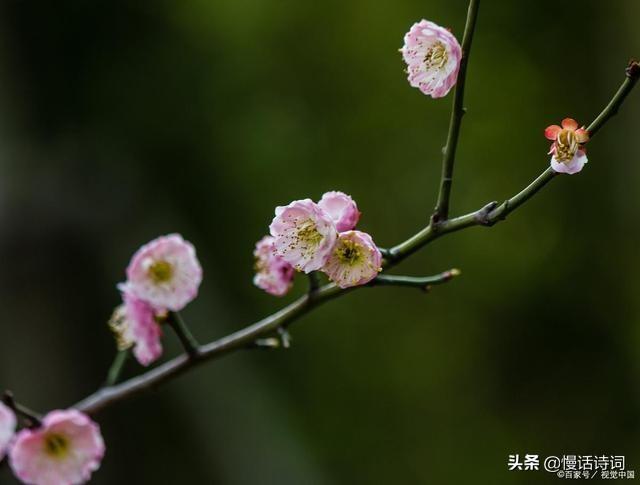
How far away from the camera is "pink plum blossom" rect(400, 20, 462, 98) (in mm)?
580

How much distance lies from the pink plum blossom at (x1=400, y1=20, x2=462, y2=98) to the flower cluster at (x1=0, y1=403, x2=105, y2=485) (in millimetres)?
432

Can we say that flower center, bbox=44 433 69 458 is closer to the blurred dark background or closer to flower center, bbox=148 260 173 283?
flower center, bbox=148 260 173 283

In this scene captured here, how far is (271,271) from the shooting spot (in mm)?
701

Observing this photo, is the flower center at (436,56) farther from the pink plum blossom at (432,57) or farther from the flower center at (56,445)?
the flower center at (56,445)

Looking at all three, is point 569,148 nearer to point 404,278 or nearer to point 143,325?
point 404,278

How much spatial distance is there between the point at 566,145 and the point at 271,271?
0.30 meters

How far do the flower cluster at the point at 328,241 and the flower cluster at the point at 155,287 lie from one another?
18 cm

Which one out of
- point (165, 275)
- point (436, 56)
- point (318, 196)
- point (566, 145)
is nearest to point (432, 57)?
point (436, 56)

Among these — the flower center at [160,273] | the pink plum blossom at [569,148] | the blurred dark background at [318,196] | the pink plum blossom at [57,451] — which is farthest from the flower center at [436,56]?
the blurred dark background at [318,196]

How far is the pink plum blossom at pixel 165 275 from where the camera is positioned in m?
0.73

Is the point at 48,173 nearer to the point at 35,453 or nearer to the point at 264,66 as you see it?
the point at 264,66

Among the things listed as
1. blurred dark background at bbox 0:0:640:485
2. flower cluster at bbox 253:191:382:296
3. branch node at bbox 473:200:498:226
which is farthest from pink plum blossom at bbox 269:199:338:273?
blurred dark background at bbox 0:0:640:485

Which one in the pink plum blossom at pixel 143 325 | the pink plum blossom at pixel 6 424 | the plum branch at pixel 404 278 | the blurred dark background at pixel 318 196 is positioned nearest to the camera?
the plum branch at pixel 404 278

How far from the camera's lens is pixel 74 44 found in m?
2.44
